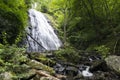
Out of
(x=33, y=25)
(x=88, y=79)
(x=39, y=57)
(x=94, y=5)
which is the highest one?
(x=94, y=5)

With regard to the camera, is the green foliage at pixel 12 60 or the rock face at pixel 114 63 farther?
the rock face at pixel 114 63

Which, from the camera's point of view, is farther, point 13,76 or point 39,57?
point 39,57

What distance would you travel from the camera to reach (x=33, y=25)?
56.5 feet

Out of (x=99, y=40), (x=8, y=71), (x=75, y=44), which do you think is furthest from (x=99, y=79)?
(x=75, y=44)

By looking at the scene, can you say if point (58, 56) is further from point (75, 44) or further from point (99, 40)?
point (75, 44)

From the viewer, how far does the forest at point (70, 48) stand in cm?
701

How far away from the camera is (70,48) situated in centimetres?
1417

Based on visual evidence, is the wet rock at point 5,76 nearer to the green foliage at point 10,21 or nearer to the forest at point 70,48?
the forest at point 70,48

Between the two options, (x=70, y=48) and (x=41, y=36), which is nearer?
(x=70, y=48)

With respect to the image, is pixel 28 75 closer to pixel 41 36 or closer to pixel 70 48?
pixel 70 48

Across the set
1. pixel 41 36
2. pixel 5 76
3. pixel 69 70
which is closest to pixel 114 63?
pixel 69 70

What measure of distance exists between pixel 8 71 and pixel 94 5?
10.5 metres

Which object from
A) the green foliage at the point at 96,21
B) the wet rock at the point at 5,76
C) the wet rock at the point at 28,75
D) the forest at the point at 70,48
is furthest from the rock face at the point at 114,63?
the wet rock at the point at 5,76

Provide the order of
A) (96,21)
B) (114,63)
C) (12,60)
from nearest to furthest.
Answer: (12,60) < (114,63) < (96,21)
